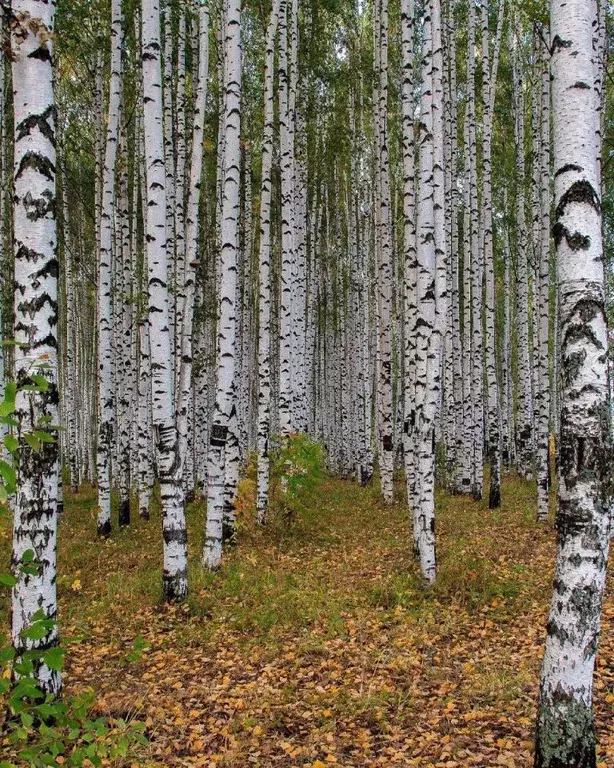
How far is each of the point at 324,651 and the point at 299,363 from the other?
29.7ft

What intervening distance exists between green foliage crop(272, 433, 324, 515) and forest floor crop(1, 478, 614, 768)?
0.93m

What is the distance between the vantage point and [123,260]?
1280 cm

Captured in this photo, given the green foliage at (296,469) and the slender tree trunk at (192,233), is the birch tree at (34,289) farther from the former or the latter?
the green foliage at (296,469)

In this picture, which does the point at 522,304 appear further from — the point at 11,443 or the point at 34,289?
the point at 11,443

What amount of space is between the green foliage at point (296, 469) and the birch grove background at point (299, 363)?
0.05 meters

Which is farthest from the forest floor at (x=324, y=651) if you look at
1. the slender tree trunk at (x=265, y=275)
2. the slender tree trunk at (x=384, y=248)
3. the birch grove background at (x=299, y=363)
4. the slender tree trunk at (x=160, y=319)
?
the slender tree trunk at (x=384, y=248)

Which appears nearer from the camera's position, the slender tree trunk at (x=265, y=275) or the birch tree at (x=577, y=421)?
the birch tree at (x=577, y=421)

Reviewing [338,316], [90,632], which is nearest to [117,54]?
[90,632]

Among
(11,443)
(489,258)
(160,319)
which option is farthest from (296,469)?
(11,443)

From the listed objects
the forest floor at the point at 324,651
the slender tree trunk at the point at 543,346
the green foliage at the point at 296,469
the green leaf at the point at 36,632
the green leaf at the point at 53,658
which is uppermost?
the slender tree trunk at the point at 543,346

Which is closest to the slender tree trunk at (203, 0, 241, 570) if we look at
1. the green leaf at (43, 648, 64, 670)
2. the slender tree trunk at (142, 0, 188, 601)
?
the slender tree trunk at (142, 0, 188, 601)

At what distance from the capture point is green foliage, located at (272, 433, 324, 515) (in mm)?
10211

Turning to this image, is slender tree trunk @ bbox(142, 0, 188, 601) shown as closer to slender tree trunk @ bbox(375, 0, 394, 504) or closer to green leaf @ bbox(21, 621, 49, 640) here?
green leaf @ bbox(21, 621, 49, 640)

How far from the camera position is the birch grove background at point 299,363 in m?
3.19
